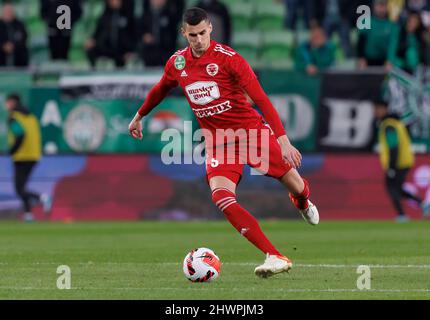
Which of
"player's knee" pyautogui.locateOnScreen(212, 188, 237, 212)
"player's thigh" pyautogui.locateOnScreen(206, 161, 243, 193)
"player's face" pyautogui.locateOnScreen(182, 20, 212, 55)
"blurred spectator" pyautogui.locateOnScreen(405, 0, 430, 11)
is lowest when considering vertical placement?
"blurred spectator" pyautogui.locateOnScreen(405, 0, 430, 11)

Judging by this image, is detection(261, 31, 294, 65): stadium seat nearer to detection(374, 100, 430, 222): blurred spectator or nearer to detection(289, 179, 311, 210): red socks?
detection(374, 100, 430, 222): blurred spectator

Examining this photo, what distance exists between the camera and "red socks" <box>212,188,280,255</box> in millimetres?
11211

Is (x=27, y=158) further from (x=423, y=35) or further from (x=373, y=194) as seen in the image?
(x=423, y=35)

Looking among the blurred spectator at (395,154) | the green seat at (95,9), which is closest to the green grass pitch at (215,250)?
the blurred spectator at (395,154)

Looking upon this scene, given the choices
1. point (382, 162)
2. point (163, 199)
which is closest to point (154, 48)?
point (163, 199)

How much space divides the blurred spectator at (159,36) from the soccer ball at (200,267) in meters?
13.2

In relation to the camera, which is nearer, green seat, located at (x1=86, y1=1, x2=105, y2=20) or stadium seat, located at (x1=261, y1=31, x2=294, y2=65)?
stadium seat, located at (x1=261, y1=31, x2=294, y2=65)

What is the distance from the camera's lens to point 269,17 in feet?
86.9

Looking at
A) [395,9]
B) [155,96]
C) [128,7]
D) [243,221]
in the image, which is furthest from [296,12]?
[243,221]

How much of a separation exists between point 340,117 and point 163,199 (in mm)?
3854

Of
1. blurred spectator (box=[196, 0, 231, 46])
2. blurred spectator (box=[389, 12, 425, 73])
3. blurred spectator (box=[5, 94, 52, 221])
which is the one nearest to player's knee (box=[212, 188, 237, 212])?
blurred spectator (box=[5, 94, 52, 221])

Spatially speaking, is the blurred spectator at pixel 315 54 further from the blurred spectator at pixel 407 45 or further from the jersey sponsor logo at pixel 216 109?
the jersey sponsor logo at pixel 216 109

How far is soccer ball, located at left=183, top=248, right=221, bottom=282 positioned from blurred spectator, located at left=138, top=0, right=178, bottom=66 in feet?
43.2

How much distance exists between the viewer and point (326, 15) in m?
25.1
